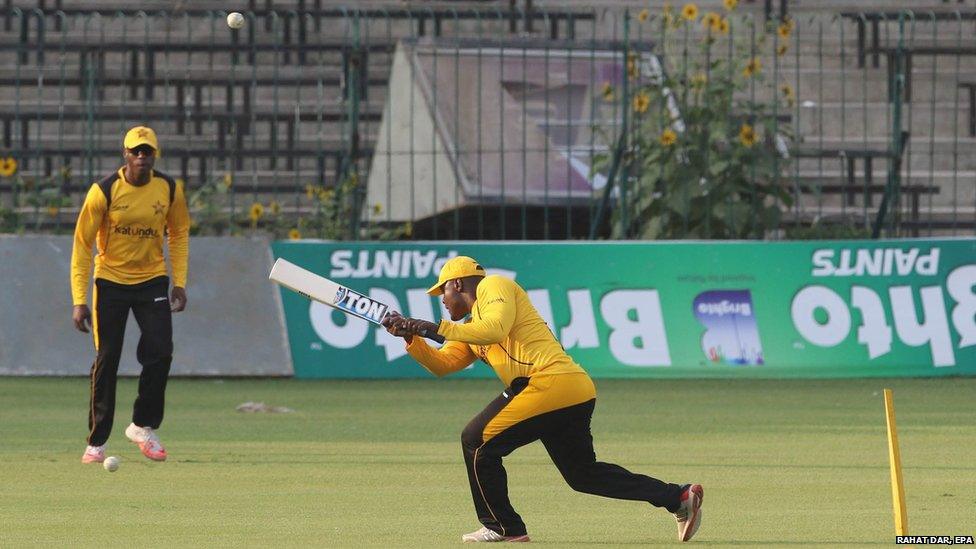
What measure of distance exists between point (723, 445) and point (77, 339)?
24.4 feet

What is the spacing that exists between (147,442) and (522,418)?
12.6 feet

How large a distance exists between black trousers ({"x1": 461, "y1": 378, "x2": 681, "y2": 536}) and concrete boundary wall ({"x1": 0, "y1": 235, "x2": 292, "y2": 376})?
9.45 metres

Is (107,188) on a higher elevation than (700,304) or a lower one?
higher

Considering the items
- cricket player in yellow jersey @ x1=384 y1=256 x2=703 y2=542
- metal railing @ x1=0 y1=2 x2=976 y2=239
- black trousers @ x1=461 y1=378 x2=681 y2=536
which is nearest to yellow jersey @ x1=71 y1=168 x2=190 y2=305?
cricket player in yellow jersey @ x1=384 y1=256 x2=703 y2=542

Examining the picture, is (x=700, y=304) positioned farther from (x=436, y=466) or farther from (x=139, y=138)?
(x=139, y=138)

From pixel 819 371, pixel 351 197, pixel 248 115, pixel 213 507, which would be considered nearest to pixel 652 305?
pixel 819 371

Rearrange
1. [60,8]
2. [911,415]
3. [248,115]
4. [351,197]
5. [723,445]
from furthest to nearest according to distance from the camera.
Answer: [60,8], [248,115], [351,197], [911,415], [723,445]

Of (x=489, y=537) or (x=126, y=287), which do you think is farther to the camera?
(x=126, y=287)

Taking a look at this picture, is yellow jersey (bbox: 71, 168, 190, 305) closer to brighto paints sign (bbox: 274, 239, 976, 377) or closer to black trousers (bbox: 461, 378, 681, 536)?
black trousers (bbox: 461, 378, 681, 536)

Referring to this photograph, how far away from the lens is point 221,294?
1747 centimetres

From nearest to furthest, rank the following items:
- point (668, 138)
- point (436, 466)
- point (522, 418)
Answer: point (522, 418) → point (436, 466) → point (668, 138)

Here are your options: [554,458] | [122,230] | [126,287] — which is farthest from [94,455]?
[554,458]

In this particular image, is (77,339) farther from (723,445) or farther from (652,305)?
(723,445)

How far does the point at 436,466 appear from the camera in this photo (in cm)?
1124
